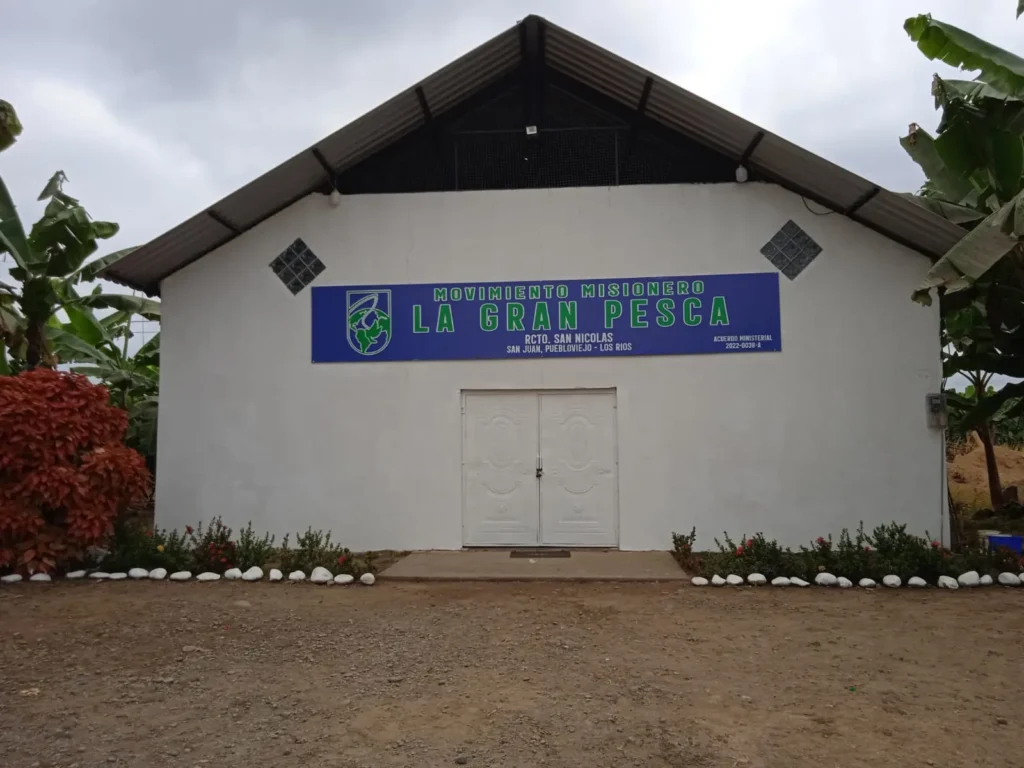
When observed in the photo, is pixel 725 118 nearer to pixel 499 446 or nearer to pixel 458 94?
pixel 458 94

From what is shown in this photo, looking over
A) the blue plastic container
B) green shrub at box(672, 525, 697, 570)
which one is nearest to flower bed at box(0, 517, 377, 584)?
green shrub at box(672, 525, 697, 570)

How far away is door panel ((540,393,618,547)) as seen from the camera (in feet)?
31.5

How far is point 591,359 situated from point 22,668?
6.60 m

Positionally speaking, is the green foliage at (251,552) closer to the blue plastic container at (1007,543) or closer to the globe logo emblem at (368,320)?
the globe logo emblem at (368,320)

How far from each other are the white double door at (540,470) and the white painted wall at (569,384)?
187 millimetres

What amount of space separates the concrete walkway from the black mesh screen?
4.72m

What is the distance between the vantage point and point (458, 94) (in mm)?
9750

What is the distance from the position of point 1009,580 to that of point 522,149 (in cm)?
748

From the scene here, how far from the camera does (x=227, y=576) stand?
27.1ft

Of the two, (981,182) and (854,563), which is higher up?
(981,182)

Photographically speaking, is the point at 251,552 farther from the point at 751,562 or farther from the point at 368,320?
the point at 751,562

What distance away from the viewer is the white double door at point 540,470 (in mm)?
9617


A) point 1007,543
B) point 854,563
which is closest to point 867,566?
point 854,563

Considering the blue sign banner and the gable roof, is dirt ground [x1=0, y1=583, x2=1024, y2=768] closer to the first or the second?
the blue sign banner
